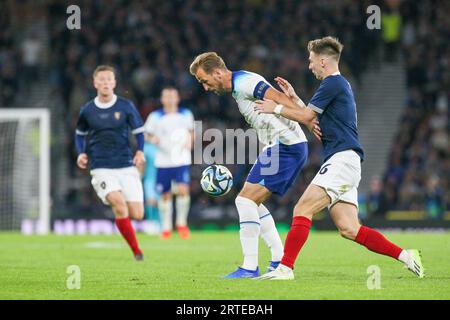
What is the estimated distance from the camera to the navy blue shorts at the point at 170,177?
18750 mm

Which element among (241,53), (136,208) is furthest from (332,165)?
(241,53)

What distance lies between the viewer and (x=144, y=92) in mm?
24469

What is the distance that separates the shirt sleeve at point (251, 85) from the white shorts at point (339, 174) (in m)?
0.93

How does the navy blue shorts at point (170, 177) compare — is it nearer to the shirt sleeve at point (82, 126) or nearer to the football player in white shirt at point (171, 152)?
the football player in white shirt at point (171, 152)

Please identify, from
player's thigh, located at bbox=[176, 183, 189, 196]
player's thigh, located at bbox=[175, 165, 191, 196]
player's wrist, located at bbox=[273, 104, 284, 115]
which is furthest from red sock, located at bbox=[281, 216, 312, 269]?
player's thigh, located at bbox=[175, 165, 191, 196]

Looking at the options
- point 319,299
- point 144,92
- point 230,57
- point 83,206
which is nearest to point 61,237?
point 83,206

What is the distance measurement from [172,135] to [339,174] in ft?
31.8

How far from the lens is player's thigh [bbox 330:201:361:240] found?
9.70m

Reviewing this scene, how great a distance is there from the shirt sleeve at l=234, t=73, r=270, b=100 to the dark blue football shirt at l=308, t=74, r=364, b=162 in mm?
507

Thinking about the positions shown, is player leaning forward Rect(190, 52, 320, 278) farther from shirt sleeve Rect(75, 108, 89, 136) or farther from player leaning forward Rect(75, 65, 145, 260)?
shirt sleeve Rect(75, 108, 89, 136)

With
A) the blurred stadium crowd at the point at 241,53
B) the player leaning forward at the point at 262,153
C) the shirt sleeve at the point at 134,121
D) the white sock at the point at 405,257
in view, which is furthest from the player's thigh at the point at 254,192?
the blurred stadium crowd at the point at 241,53

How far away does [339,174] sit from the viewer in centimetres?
948

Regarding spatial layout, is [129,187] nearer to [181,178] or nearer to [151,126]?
[181,178]

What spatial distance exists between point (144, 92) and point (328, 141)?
1514 cm
